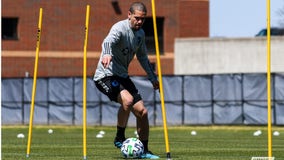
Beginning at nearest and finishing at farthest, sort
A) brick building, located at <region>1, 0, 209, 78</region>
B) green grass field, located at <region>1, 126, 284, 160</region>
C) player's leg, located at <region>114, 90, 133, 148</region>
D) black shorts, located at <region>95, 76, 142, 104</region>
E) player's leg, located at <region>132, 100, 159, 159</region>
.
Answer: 1. player's leg, located at <region>114, 90, 133, 148</region>
2. player's leg, located at <region>132, 100, 159, 159</region>
3. black shorts, located at <region>95, 76, 142, 104</region>
4. green grass field, located at <region>1, 126, 284, 160</region>
5. brick building, located at <region>1, 0, 209, 78</region>

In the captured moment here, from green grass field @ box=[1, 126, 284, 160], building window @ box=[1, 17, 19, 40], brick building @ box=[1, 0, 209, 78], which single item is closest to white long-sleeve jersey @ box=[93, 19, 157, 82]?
green grass field @ box=[1, 126, 284, 160]

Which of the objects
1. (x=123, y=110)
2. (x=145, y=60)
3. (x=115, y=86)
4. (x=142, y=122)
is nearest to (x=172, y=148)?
(x=145, y=60)

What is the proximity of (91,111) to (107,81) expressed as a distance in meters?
31.1

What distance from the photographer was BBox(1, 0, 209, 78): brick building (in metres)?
59.9

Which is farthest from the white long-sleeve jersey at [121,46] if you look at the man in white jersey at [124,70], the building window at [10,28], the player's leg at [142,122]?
the building window at [10,28]

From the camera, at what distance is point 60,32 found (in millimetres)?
60469

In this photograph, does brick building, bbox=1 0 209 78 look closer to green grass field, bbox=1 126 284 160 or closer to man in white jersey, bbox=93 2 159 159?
green grass field, bbox=1 126 284 160

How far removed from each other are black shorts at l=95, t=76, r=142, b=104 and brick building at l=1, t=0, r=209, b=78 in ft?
145

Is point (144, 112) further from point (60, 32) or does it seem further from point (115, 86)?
point (60, 32)

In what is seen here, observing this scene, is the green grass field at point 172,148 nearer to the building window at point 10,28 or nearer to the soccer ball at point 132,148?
the soccer ball at point 132,148

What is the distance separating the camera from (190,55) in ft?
195

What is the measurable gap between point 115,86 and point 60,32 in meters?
46.2

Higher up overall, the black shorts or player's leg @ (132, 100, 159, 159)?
the black shorts

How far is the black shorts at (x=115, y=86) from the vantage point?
1468cm
